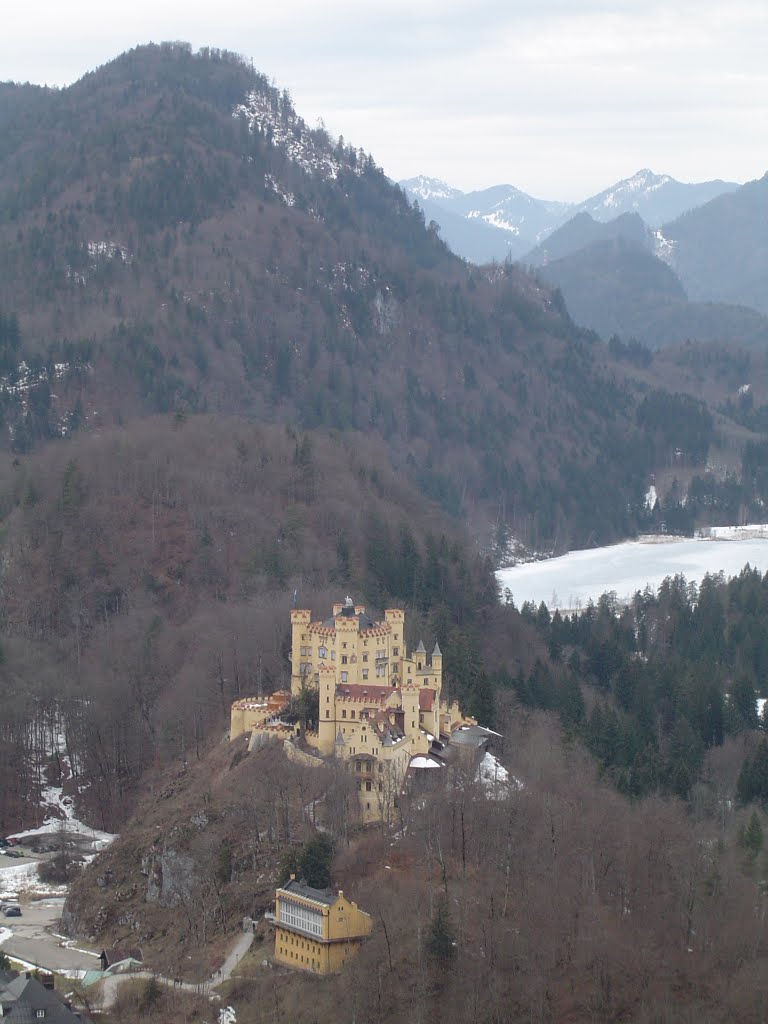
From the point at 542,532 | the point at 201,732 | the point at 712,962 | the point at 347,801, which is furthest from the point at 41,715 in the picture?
the point at 542,532

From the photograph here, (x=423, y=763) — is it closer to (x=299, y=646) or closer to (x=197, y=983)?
(x=299, y=646)

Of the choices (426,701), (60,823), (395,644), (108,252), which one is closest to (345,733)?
(426,701)

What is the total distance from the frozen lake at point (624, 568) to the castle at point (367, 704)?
6589 cm

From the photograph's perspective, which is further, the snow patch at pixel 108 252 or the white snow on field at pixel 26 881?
the snow patch at pixel 108 252

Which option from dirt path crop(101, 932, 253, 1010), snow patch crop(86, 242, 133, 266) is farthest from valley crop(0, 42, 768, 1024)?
snow patch crop(86, 242, 133, 266)

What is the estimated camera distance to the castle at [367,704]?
67812 mm

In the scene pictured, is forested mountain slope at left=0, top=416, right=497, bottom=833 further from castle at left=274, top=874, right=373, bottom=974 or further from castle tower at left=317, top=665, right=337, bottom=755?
castle at left=274, top=874, right=373, bottom=974

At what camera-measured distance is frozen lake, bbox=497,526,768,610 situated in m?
150

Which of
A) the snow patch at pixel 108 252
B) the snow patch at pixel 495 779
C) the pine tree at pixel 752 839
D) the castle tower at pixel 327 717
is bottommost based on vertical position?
the pine tree at pixel 752 839

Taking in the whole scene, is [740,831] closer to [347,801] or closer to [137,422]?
[347,801]

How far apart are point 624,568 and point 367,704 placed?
104m

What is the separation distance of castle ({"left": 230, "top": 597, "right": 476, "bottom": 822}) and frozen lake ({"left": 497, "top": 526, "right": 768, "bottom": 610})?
216 ft

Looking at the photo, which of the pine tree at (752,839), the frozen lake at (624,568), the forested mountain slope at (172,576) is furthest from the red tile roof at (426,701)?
the frozen lake at (624,568)

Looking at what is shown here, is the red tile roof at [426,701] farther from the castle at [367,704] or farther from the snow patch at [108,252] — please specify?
the snow patch at [108,252]
